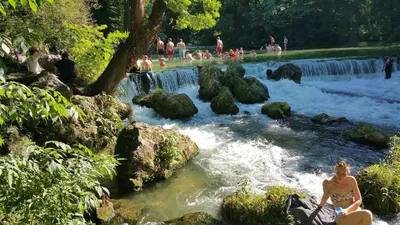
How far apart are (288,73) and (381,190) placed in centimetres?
1314

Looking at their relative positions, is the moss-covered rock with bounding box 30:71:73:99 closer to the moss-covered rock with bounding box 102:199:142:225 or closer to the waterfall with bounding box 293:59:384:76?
the moss-covered rock with bounding box 102:199:142:225

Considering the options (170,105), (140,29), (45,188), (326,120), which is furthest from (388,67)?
(45,188)

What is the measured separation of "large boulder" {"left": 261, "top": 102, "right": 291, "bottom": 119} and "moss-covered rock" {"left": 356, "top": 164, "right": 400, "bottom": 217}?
6493 millimetres

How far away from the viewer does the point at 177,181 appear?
747 cm

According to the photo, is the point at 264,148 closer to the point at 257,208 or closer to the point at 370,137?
the point at 370,137

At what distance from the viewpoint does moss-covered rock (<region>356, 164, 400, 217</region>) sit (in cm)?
575

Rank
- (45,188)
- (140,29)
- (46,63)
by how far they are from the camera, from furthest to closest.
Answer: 1. (46,63)
2. (140,29)
3. (45,188)

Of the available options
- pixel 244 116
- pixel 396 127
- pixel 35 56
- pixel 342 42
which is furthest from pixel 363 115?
pixel 342 42

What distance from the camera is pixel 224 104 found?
1348 cm

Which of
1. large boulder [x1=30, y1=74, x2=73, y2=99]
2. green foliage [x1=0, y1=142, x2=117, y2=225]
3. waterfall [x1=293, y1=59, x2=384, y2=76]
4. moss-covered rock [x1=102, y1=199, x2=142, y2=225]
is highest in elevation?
large boulder [x1=30, y1=74, x2=73, y2=99]

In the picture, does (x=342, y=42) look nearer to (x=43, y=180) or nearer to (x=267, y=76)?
(x=267, y=76)

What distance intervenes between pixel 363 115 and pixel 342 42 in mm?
24194

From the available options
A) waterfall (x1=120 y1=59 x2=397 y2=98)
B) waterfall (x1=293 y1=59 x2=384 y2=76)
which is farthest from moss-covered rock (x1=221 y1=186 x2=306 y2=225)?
waterfall (x1=293 y1=59 x2=384 y2=76)

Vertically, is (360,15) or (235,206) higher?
(360,15)
